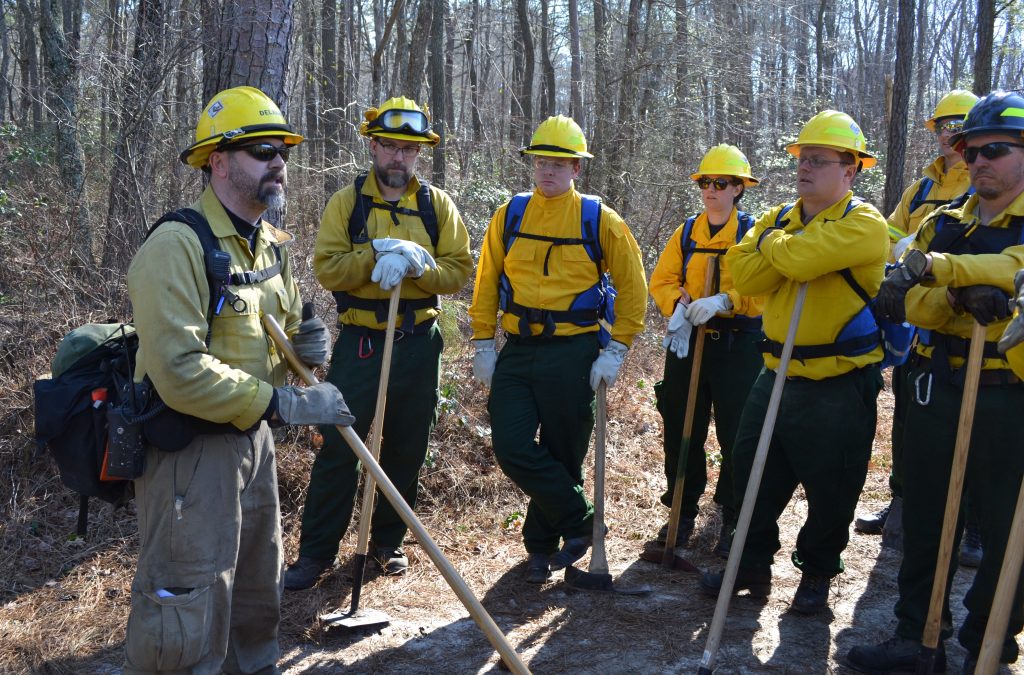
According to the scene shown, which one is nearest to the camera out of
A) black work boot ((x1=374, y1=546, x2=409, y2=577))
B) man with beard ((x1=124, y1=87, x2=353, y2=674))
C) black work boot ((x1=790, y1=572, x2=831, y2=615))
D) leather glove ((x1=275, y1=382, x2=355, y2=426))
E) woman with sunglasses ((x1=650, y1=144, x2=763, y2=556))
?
man with beard ((x1=124, y1=87, x2=353, y2=674))

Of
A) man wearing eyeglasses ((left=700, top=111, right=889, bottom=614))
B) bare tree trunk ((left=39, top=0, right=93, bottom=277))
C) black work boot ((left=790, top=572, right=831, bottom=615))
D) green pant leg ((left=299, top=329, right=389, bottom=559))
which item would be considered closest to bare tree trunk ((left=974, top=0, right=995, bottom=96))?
man wearing eyeglasses ((left=700, top=111, right=889, bottom=614))

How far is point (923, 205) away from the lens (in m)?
6.25

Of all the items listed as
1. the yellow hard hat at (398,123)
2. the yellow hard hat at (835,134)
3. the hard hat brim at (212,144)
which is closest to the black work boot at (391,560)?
the yellow hard hat at (398,123)

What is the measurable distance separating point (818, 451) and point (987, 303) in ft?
4.23

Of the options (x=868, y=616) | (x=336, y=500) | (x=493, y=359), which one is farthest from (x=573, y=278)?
(x=868, y=616)

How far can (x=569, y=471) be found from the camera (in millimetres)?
5238

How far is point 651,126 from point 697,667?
8569 millimetres

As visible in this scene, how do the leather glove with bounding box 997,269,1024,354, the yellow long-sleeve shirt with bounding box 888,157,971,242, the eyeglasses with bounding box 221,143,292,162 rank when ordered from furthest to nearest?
1. the yellow long-sleeve shirt with bounding box 888,157,971,242
2. the eyeglasses with bounding box 221,143,292,162
3. the leather glove with bounding box 997,269,1024,354

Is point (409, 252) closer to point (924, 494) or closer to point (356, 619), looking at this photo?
point (356, 619)

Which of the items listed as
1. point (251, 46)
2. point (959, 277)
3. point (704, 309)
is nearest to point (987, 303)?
point (959, 277)

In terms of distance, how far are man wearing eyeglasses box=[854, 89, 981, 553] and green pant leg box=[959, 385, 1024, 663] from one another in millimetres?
1893

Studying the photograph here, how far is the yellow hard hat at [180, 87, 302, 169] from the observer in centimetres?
327

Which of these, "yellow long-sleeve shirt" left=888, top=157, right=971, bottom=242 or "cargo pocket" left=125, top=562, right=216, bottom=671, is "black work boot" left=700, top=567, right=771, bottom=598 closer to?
"yellow long-sleeve shirt" left=888, top=157, right=971, bottom=242

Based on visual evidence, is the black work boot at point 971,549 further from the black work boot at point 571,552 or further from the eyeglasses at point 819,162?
the eyeglasses at point 819,162
